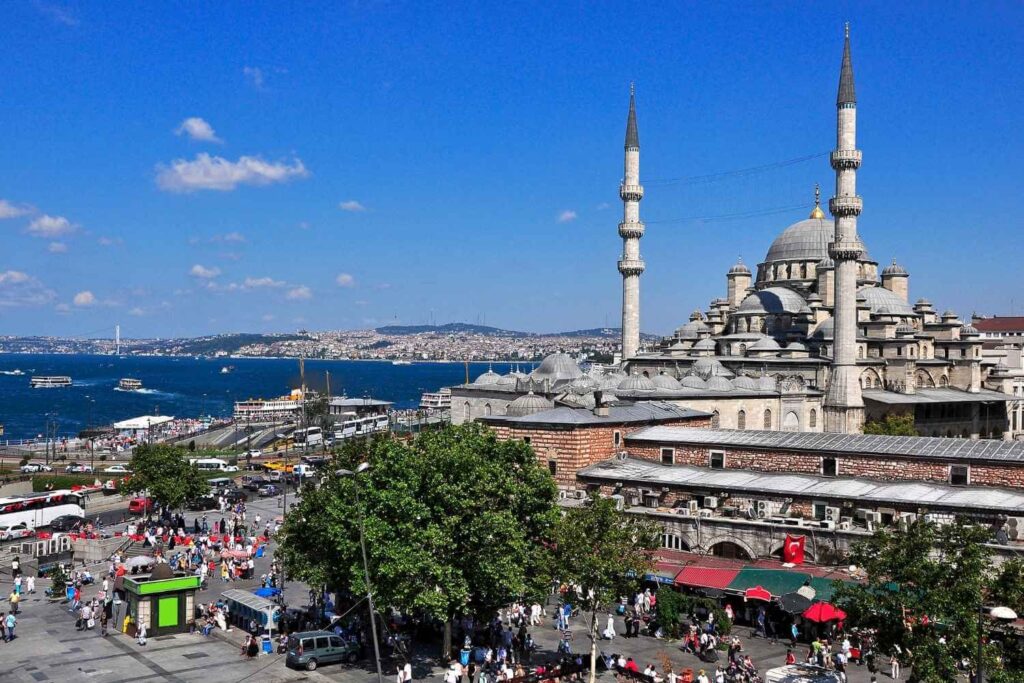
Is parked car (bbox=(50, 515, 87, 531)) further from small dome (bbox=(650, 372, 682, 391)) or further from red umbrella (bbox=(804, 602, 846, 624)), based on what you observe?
red umbrella (bbox=(804, 602, 846, 624))

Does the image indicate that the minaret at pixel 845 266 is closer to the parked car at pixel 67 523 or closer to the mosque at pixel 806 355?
the mosque at pixel 806 355

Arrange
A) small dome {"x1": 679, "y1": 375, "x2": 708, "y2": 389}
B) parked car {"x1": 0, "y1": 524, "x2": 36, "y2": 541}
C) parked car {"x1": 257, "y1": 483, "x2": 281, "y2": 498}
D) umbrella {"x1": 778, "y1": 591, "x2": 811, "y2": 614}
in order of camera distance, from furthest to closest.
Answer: small dome {"x1": 679, "y1": 375, "x2": 708, "y2": 389} → parked car {"x1": 257, "y1": 483, "x2": 281, "y2": 498} → parked car {"x1": 0, "y1": 524, "x2": 36, "y2": 541} → umbrella {"x1": 778, "y1": 591, "x2": 811, "y2": 614}

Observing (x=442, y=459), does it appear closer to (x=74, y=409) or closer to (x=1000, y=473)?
(x=1000, y=473)

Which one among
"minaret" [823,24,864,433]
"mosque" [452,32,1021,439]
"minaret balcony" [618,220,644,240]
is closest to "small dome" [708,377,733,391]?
"mosque" [452,32,1021,439]

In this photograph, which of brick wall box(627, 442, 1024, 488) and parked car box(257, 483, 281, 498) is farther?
parked car box(257, 483, 281, 498)

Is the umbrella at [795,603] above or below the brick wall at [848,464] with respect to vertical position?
below

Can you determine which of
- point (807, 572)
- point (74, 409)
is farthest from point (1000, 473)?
point (74, 409)

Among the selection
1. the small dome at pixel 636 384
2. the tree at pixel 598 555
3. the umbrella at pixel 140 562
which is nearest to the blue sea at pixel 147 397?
the small dome at pixel 636 384
